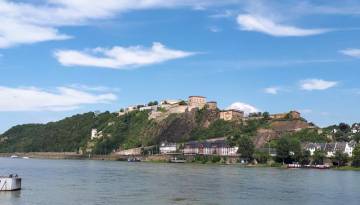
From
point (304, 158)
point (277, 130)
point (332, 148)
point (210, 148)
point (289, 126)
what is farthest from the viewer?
point (289, 126)

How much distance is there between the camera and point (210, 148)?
170 metres

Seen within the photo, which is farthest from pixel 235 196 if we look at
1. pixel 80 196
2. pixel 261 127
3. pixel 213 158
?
pixel 261 127

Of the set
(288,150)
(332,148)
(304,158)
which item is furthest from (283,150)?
(332,148)

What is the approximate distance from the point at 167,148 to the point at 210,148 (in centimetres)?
2707

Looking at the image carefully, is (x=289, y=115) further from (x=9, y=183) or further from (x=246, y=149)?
(x=9, y=183)

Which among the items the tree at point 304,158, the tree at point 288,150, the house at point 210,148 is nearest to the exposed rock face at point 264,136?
the house at point 210,148

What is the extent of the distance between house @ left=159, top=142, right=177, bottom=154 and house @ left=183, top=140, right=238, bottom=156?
5.85 meters

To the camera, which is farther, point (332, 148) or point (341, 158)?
point (332, 148)

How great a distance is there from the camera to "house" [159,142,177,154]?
623 feet

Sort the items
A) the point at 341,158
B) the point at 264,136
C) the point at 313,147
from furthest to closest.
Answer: the point at 264,136, the point at 313,147, the point at 341,158

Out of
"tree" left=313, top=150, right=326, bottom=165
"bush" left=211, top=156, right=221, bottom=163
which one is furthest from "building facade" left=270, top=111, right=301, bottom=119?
"tree" left=313, top=150, right=326, bottom=165

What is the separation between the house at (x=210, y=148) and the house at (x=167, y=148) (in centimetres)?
585

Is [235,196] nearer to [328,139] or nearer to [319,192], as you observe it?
[319,192]

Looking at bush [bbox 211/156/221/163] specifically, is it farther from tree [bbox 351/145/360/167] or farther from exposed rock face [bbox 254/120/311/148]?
tree [bbox 351/145/360/167]
